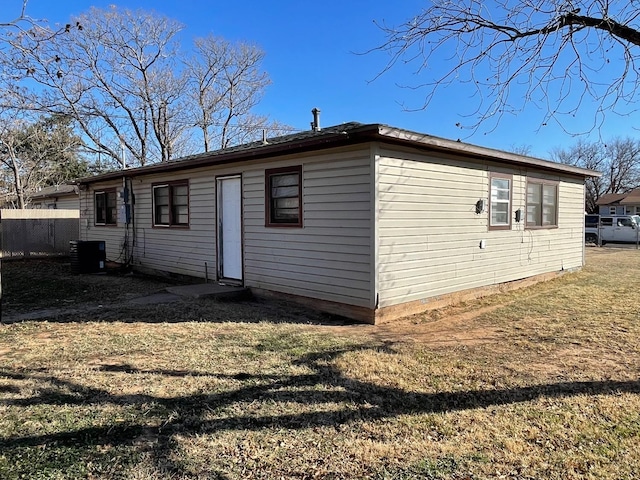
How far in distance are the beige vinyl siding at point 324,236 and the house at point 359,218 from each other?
0.06 ft

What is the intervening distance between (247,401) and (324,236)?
3.74 metres

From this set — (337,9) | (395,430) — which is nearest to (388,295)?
(395,430)

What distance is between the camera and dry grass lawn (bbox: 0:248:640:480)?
8.95 feet

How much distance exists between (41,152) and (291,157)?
2451 cm

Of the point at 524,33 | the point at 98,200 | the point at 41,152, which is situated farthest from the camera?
the point at 41,152

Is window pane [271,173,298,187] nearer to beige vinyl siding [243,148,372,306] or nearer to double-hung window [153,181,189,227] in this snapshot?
beige vinyl siding [243,148,372,306]

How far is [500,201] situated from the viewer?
9125 mm

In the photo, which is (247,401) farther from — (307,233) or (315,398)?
(307,233)

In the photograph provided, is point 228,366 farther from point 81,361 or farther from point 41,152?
point 41,152

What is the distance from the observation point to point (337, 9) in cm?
743

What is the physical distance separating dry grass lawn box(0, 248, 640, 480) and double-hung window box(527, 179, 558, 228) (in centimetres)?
392

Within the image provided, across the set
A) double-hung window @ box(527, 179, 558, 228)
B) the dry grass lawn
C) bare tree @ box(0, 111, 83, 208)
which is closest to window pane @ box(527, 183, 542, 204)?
double-hung window @ box(527, 179, 558, 228)

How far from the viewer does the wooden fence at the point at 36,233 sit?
16.2 m

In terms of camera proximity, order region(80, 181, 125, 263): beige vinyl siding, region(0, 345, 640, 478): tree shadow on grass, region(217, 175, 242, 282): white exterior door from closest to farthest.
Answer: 1. region(0, 345, 640, 478): tree shadow on grass
2. region(217, 175, 242, 282): white exterior door
3. region(80, 181, 125, 263): beige vinyl siding
